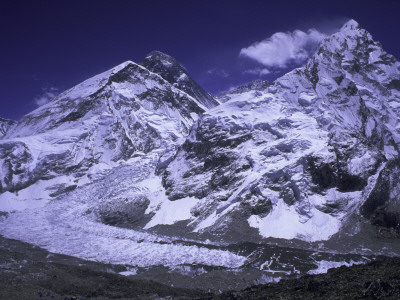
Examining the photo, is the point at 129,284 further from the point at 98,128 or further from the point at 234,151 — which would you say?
the point at 98,128

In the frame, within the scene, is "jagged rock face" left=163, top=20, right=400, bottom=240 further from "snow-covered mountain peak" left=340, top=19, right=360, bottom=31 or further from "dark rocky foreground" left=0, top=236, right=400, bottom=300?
"dark rocky foreground" left=0, top=236, right=400, bottom=300

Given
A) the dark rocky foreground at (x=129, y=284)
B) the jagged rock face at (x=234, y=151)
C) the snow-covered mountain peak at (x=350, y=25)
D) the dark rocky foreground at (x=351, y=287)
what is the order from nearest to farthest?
the dark rocky foreground at (x=351, y=287)
the dark rocky foreground at (x=129, y=284)
the jagged rock face at (x=234, y=151)
the snow-covered mountain peak at (x=350, y=25)

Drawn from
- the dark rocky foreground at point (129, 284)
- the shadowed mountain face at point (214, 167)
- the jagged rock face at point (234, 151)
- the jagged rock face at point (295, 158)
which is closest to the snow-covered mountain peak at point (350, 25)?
the jagged rock face at point (234, 151)

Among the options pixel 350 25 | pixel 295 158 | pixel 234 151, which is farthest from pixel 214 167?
pixel 350 25

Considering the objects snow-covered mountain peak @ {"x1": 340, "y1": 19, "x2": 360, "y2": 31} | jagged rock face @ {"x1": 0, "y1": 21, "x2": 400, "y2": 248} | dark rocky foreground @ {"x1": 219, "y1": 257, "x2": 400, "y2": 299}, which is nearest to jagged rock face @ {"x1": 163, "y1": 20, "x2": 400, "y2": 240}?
jagged rock face @ {"x1": 0, "y1": 21, "x2": 400, "y2": 248}

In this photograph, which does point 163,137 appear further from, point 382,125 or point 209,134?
point 382,125

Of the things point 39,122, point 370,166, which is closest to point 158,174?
point 370,166

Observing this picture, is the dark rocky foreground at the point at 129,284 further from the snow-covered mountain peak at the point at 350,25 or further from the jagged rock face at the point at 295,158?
the snow-covered mountain peak at the point at 350,25

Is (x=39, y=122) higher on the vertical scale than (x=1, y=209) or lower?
higher
